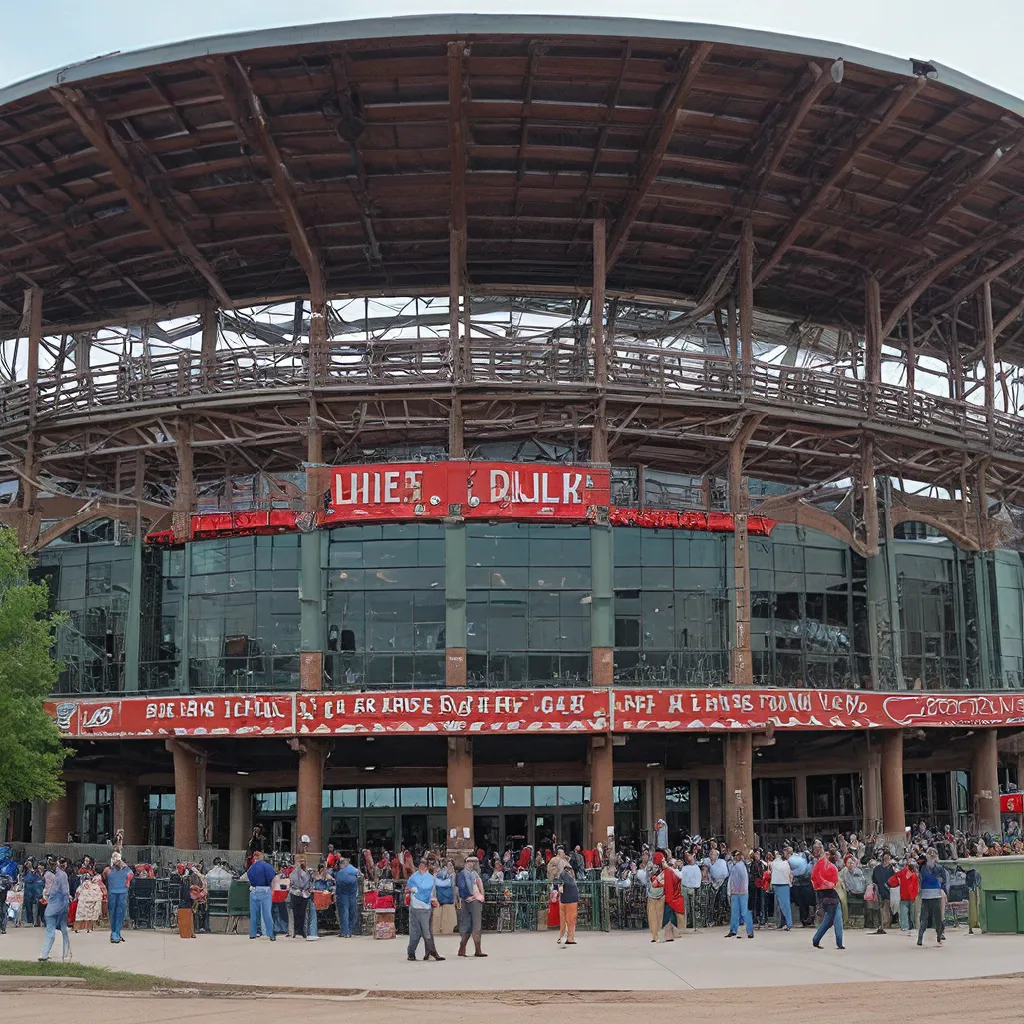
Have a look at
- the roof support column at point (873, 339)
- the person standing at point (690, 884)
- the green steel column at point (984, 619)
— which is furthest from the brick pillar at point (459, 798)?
the green steel column at point (984, 619)

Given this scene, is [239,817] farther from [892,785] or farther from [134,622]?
[892,785]

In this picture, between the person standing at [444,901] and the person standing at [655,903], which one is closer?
the person standing at [444,901]

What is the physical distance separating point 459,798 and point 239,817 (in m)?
11.6

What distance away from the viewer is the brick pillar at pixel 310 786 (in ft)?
128

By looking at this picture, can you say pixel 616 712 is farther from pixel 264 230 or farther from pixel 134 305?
pixel 134 305

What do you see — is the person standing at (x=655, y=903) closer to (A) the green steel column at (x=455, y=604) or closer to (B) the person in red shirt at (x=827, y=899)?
(B) the person in red shirt at (x=827, y=899)

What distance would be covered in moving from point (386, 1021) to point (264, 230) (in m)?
30.7

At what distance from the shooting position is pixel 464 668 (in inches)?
1544

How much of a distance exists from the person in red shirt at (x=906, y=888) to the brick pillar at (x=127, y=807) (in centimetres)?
2791

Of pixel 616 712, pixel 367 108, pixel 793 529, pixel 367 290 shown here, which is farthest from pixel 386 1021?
pixel 367 290

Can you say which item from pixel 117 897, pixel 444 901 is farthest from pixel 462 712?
pixel 444 901

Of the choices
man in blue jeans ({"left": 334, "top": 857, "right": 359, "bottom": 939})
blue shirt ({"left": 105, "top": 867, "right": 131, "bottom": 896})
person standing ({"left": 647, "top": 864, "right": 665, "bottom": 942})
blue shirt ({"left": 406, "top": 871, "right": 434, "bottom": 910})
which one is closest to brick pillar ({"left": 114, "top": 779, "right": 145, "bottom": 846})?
blue shirt ({"left": 105, "top": 867, "right": 131, "bottom": 896})

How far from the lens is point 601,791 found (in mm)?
38938

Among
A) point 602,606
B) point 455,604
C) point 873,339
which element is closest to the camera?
point 455,604
